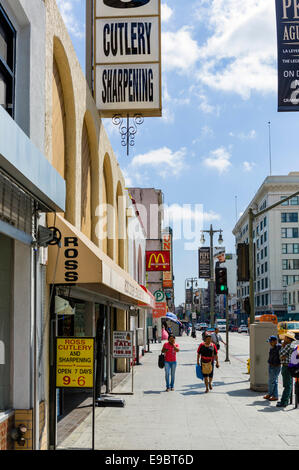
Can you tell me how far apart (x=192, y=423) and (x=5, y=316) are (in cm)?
520

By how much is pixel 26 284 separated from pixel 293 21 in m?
10.1

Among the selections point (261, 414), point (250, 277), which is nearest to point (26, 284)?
point (261, 414)

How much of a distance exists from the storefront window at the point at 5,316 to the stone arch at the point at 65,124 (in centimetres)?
323

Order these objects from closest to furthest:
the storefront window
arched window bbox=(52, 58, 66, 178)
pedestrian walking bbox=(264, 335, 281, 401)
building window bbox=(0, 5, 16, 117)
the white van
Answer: the storefront window
building window bbox=(0, 5, 16, 117)
arched window bbox=(52, 58, 66, 178)
pedestrian walking bbox=(264, 335, 281, 401)
the white van

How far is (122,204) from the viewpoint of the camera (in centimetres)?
2220

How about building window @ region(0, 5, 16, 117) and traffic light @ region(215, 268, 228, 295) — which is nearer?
building window @ region(0, 5, 16, 117)

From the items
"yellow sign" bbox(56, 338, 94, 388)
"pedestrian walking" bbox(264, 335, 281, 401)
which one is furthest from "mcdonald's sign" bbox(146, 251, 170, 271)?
"yellow sign" bbox(56, 338, 94, 388)

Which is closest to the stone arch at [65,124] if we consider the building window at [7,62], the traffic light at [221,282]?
the building window at [7,62]

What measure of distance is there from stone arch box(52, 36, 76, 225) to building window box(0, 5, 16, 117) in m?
2.49

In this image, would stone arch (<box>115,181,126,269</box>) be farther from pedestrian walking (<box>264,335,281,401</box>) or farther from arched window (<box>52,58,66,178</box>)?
arched window (<box>52,58,66,178</box>)

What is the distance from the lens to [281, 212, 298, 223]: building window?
96812 millimetres

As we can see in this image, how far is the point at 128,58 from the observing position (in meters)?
15.0

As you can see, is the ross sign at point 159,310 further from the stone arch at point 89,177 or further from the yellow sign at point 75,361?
the yellow sign at point 75,361

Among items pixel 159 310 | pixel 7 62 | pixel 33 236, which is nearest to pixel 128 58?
pixel 7 62
